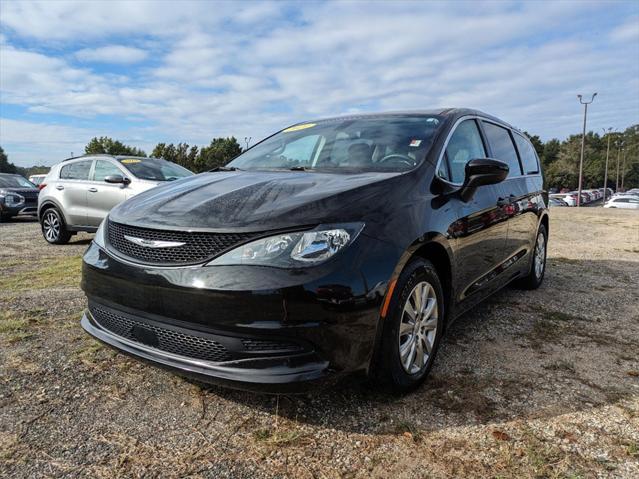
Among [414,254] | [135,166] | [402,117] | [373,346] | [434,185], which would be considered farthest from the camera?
[135,166]

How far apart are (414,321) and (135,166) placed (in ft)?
22.3

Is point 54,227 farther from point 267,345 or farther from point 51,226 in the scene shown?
point 267,345

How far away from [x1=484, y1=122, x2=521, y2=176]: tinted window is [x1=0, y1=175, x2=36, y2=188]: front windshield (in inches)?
580

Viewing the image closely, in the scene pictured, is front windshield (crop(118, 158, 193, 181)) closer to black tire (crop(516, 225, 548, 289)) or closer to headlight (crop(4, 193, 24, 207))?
black tire (crop(516, 225, 548, 289))

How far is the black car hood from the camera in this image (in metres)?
2.22

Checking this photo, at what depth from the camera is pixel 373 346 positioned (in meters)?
2.25

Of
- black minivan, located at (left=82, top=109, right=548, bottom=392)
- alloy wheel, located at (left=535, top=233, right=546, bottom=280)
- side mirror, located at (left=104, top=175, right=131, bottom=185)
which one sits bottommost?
alloy wheel, located at (left=535, top=233, right=546, bottom=280)

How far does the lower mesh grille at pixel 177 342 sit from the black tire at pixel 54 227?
6.85 m

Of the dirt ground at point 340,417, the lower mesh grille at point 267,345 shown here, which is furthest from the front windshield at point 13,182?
the lower mesh grille at point 267,345

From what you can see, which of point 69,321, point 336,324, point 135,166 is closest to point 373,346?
point 336,324

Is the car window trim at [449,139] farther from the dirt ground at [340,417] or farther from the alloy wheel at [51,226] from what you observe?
the alloy wheel at [51,226]

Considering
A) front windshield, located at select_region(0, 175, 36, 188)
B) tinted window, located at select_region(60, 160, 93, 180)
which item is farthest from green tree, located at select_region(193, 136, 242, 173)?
tinted window, located at select_region(60, 160, 93, 180)

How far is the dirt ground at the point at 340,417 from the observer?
200cm

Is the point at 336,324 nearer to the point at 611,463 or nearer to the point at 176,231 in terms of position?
the point at 176,231
